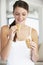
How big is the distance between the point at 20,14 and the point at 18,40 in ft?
0.65

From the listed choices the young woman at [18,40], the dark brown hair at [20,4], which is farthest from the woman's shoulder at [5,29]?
the dark brown hair at [20,4]

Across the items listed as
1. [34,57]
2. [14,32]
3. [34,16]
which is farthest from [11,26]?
[34,57]

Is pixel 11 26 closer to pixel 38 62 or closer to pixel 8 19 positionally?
pixel 8 19

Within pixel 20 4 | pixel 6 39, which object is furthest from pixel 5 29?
pixel 20 4

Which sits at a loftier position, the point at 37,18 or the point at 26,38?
the point at 37,18

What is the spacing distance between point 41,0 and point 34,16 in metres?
0.14

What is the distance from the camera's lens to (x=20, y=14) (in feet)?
3.84

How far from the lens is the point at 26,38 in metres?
1.18

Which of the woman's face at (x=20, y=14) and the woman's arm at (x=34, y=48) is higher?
the woman's face at (x=20, y=14)

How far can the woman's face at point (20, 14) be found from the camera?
1.17 m

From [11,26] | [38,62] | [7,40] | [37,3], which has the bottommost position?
[38,62]

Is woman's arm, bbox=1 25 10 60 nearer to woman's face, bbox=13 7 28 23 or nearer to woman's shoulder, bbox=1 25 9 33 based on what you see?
woman's shoulder, bbox=1 25 9 33

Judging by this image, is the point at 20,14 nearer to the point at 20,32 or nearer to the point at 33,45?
the point at 20,32

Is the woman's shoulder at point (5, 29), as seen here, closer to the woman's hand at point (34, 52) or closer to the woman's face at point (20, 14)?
the woman's face at point (20, 14)
